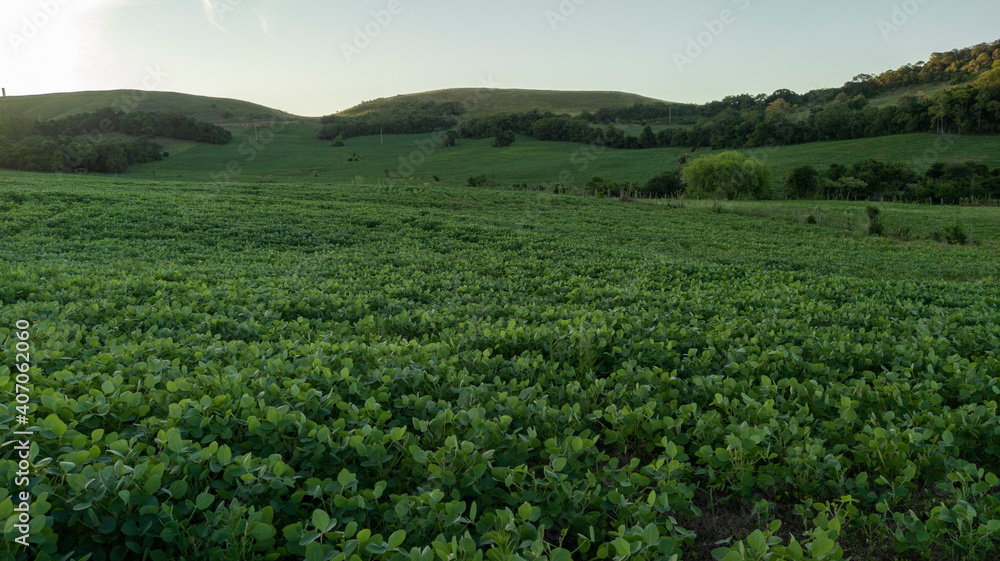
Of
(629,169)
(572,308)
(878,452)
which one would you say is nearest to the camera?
(878,452)

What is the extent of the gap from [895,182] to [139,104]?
168 meters

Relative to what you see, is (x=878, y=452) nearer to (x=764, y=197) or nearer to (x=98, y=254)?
(x=98, y=254)

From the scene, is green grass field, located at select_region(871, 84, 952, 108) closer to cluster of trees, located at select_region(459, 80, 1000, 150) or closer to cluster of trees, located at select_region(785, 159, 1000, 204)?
cluster of trees, located at select_region(459, 80, 1000, 150)

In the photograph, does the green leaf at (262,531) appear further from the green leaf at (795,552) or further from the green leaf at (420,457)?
the green leaf at (795,552)

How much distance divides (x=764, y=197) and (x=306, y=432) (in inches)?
3217

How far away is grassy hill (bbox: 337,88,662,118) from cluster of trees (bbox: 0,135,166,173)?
106 meters

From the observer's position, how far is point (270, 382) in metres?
4.26

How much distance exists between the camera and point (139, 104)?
134625mm

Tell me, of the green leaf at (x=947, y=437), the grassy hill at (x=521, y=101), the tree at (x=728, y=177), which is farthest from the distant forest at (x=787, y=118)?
the green leaf at (x=947, y=437)

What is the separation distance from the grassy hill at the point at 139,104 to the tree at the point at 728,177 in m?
116

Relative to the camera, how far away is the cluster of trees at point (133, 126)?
92.8 metres

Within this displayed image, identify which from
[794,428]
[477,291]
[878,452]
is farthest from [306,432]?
[477,291]

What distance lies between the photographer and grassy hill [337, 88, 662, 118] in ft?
575

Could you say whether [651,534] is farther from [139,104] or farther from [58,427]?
[139,104]
